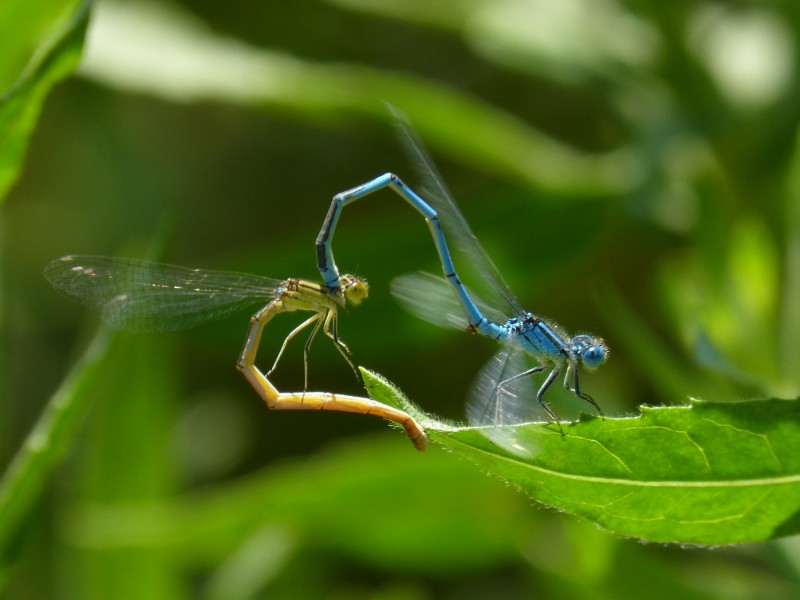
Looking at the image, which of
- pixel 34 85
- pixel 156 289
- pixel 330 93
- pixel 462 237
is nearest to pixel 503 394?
pixel 462 237

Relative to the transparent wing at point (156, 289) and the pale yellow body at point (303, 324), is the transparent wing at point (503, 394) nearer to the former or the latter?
the pale yellow body at point (303, 324)

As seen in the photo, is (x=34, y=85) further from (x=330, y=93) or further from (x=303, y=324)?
(x=330, y=93)

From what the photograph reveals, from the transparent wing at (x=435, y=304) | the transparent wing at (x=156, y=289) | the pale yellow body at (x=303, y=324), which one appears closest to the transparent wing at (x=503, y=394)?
the transparent wing at (x=435, y=304)

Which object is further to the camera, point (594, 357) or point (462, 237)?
point (462, 237)

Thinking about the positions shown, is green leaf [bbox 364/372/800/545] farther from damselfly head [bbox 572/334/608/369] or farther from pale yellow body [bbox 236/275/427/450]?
damselfly head [bbox 572/334/608/369]

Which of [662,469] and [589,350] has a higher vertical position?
[662,469]

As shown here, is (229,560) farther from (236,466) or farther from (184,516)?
(236,466)

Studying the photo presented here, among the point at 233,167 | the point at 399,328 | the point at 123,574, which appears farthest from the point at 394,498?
the point at 233,167
